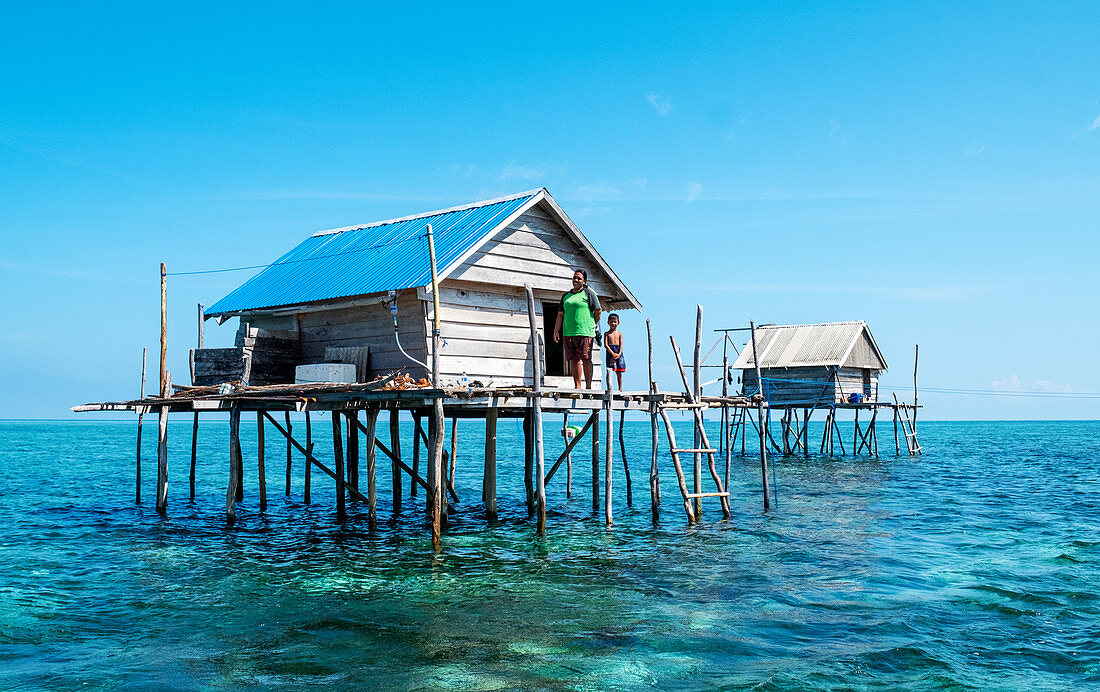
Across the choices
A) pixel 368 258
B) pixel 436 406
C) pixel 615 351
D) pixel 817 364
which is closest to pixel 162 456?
pixel 368 258

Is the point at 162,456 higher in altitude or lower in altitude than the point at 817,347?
lower

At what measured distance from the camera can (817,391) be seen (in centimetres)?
4231

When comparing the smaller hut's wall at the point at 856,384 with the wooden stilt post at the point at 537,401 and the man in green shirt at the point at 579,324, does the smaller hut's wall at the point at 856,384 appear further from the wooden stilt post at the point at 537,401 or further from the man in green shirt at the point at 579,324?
the wooden stilt post at the point at 537,401

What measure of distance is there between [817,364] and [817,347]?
1197 mm

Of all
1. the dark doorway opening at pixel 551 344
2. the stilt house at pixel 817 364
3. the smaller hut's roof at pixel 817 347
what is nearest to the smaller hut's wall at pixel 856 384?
the stilt house at pixel 817 364

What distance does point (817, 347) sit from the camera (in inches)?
1666

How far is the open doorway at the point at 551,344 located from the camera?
20469mm

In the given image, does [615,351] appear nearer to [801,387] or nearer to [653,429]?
[653,429]

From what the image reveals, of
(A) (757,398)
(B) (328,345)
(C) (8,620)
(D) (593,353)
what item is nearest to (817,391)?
(A) (757,398)

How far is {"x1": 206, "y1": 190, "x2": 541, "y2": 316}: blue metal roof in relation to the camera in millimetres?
18312

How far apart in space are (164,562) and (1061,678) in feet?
46.9

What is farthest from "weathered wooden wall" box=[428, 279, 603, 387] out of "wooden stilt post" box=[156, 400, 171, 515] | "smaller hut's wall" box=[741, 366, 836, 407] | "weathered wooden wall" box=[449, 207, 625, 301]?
"smaller hut's wall" box=[741, 366, 836, 407]

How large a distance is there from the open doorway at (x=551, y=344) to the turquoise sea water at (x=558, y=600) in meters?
3.65

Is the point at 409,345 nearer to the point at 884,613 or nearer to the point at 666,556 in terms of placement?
the point at 666,556
